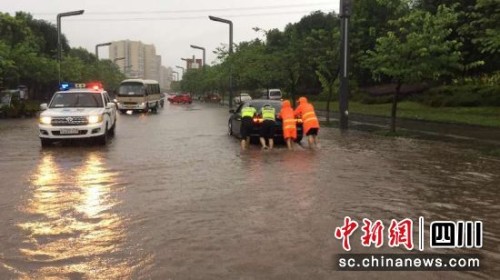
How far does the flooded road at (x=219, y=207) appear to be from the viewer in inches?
210

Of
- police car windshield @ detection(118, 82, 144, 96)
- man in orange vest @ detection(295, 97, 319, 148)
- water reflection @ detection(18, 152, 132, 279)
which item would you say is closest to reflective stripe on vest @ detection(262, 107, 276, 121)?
man in orange vest @ detection(295, 97, 319, 148)

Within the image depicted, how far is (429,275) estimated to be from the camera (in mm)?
5016

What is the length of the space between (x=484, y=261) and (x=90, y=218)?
4856mm

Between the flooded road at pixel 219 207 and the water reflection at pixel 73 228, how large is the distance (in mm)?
18

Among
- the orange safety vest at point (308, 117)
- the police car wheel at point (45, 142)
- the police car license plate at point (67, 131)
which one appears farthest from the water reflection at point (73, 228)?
the orange safety vest at point (308, 117)

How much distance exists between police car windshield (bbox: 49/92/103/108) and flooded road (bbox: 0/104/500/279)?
2.45 m

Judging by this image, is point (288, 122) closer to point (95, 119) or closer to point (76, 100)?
point (95, 119)

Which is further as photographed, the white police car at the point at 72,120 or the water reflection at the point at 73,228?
the white police car at the point at 72,120

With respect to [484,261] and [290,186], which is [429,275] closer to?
[484,261]

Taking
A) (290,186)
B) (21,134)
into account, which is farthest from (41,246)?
(21,134)

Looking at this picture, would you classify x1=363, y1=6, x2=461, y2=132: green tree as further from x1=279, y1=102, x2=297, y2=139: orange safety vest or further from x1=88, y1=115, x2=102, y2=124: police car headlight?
x1=88, y1=115, x2=102, y2=124: police car headlight

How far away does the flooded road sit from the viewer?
5.33 metres

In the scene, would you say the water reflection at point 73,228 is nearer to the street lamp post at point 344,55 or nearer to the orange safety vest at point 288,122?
the orange safety vest at point 288,122

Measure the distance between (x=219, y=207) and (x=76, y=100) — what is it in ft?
35.8
